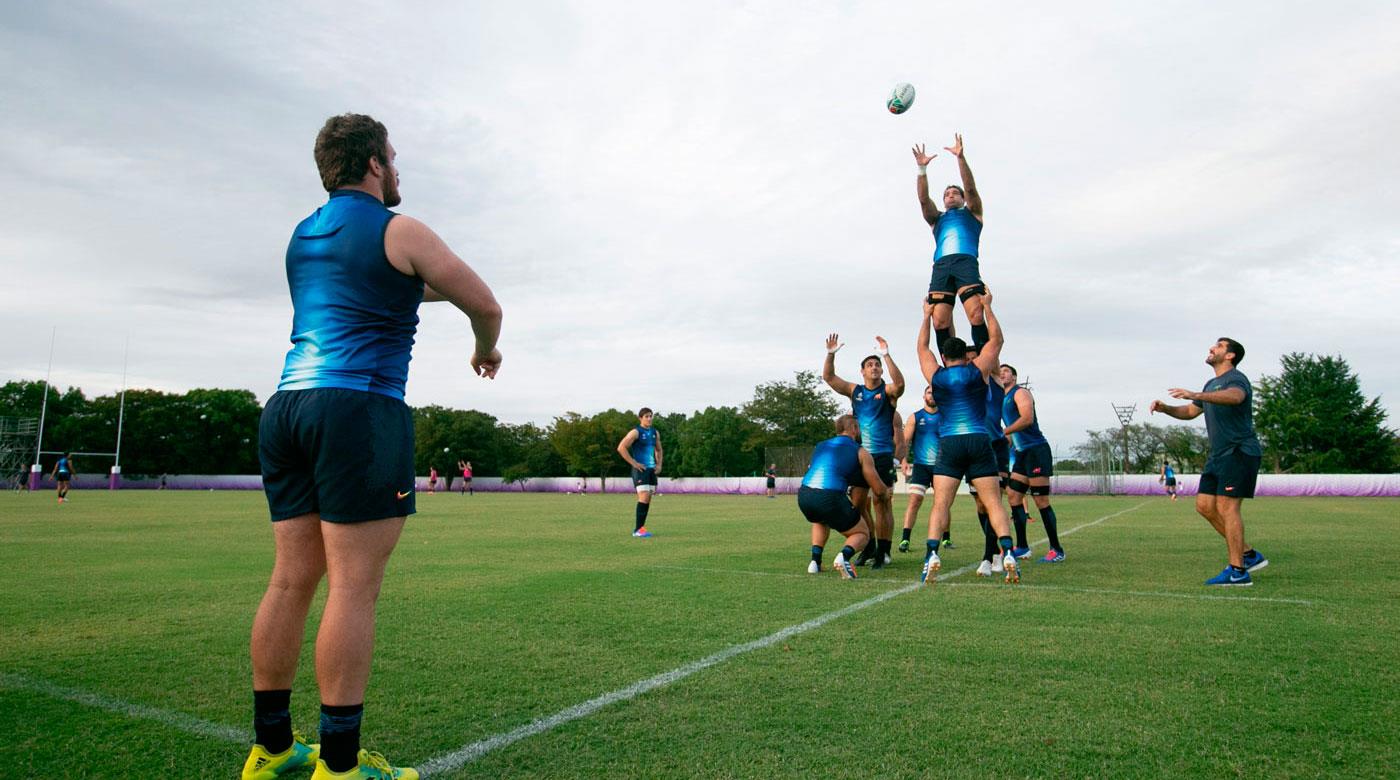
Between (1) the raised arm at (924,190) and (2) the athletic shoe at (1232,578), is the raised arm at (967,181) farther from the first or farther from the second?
(2) the athletic shoe at (1232,578)

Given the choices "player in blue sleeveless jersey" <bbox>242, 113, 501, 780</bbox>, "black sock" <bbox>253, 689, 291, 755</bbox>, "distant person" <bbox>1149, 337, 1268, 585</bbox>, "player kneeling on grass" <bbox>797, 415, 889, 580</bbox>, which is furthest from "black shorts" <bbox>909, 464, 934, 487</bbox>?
"black sock" <bbox>253, 689, 291, 755</bbox>

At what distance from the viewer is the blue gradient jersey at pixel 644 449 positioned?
14.9m

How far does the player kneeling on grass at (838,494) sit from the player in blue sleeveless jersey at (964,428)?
68 cm

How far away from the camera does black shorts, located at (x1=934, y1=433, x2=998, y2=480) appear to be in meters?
7.39

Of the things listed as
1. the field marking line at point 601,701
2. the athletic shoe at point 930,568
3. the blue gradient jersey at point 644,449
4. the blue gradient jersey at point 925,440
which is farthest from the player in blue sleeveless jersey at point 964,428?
the blue gradient jersey at point 644,449

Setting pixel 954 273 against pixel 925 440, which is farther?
pixel 925 440

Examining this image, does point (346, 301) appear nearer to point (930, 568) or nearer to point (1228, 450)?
point (930, 568)

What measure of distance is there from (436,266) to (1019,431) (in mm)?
8440

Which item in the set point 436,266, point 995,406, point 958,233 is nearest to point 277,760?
point 436,266

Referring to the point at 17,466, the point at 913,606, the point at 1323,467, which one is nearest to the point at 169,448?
the point at 17,466

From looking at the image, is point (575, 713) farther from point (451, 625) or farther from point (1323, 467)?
point (1323, 467)

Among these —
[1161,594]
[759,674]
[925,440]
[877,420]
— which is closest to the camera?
[759,674]

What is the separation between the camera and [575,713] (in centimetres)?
330

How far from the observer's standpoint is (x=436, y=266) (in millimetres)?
2627
